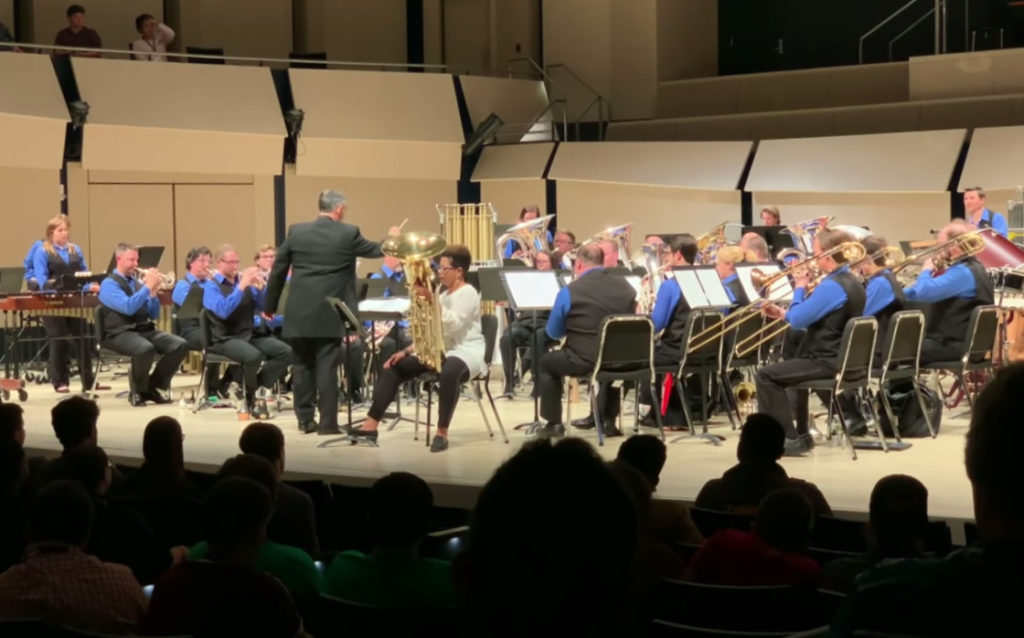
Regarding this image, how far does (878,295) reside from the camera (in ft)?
27.2

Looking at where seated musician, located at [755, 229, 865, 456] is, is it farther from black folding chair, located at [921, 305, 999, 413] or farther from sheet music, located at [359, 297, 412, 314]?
sheet music, located at [359, 297, 412, 314]

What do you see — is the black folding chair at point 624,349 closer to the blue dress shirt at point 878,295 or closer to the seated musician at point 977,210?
the blue dress shirt at point 878,295

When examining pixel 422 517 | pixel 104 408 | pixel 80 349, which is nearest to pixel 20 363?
pixel 80 349

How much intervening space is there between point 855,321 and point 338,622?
5.23 metres

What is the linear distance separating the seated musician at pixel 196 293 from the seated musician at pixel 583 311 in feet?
10.5

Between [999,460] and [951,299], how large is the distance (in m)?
7.48

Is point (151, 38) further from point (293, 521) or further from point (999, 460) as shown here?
point (999, 460)

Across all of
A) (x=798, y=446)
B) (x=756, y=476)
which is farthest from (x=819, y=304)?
(x=756, y=476)

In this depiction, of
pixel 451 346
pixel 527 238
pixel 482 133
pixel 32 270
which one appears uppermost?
pixel 482 133

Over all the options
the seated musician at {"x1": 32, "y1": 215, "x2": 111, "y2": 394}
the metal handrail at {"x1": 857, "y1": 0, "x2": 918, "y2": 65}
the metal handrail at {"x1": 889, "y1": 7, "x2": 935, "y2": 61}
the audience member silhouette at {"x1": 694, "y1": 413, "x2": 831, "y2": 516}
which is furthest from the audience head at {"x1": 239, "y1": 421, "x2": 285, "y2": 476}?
the metal handrail at {"x1": 889, "y1": 7, "x2": 935, "y2": 61}

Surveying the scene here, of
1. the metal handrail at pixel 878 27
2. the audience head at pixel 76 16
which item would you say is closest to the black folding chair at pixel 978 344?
the metal handrail at pixel 878 27

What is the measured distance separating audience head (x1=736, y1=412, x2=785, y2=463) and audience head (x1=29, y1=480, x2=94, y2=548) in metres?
2.33

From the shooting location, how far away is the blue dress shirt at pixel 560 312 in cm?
852

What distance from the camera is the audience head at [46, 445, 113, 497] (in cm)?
418
